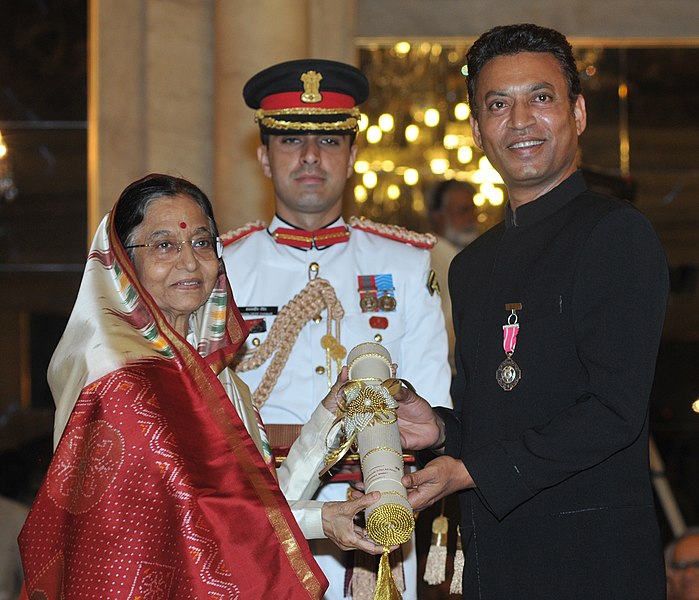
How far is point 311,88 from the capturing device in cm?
375

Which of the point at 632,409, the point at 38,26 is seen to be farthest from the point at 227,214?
the point at 632,409

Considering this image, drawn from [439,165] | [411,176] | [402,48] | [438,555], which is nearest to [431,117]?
[439,165]

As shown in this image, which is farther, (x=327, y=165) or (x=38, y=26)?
(x=38, y=26)

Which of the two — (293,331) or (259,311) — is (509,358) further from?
(259,311)

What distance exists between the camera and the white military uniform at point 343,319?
137 inches

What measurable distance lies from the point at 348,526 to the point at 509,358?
551mm

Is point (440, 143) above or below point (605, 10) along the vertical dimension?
below

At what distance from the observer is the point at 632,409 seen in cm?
252

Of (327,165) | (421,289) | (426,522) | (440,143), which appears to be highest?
(440,143)

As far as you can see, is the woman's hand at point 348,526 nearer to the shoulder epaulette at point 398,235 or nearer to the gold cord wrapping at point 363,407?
the gold cord wrapping at point 363,407

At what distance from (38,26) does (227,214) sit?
1.65 m

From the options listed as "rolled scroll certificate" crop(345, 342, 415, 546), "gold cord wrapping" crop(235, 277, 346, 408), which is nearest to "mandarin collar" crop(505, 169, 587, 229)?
"rolled scroll certificate" crop(345, 342, 415, 546)

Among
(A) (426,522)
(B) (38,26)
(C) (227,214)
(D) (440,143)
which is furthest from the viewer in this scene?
(D) (440,143)

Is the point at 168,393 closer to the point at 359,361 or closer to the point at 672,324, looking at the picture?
the point at 359,361
